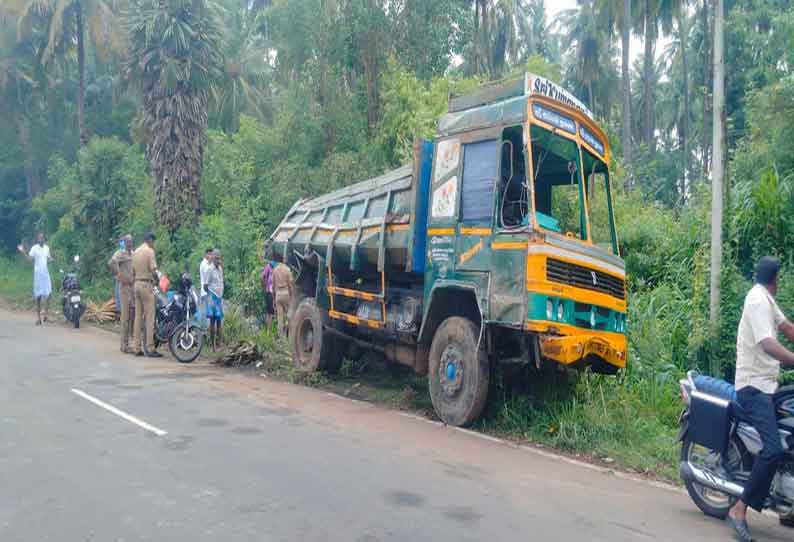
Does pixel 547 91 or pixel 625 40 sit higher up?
pixel 625 40

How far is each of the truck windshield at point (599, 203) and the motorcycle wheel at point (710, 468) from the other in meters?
3.04

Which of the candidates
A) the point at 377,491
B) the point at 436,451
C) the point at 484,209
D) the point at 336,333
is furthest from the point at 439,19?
the point at 377,491

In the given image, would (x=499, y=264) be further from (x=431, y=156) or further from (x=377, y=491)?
(x=377, y=491)

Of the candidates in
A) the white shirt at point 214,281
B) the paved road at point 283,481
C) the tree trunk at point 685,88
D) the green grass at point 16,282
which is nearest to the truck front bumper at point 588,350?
the paved road at point 283,481

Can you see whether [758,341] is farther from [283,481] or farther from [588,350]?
[283,481]

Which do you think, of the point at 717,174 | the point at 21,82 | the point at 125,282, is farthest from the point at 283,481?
the point at 21,82

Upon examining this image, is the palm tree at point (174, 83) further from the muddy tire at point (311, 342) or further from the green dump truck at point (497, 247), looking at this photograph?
the green dump truck at point (497, 247)

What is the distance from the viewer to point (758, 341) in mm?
5168

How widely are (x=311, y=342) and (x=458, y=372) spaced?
405 centimetres

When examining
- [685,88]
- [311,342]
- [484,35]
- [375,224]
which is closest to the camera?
[375,224]

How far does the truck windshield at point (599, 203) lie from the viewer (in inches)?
336

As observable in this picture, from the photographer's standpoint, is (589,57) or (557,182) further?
(589,57)

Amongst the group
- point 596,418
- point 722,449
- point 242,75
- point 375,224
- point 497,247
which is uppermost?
point 242,75

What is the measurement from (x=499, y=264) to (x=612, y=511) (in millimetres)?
2843
